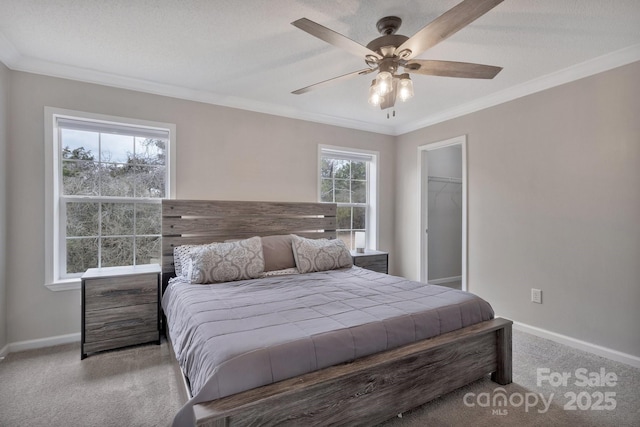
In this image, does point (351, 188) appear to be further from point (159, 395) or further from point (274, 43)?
point (159, 395)

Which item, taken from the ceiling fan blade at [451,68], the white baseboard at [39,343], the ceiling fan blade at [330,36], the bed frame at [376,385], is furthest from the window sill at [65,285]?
the ceiling fan blade at [451,68]

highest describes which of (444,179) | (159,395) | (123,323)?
(444,179)

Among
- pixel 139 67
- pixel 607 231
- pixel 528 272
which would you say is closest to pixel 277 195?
pixel 139 67

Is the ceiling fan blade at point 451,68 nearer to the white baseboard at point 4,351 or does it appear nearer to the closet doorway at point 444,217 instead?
the closet doorway at point 444,217

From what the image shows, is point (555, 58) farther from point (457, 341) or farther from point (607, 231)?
point (457, 341)

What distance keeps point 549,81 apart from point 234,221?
334 centimetres

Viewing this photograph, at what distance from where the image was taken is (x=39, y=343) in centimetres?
270

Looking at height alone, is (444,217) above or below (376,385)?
above

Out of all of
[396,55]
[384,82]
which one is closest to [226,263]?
[384,82]

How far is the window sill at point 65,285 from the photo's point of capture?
107 inches

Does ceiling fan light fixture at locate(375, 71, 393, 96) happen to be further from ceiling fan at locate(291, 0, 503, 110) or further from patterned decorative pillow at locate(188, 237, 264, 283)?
patterned decorative pillow at locate(188, 237, 264, 283)

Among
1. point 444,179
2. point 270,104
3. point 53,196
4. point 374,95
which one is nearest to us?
point 374,95

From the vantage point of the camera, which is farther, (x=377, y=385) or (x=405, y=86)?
(x=405, y=86)

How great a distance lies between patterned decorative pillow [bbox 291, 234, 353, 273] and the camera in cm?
305
